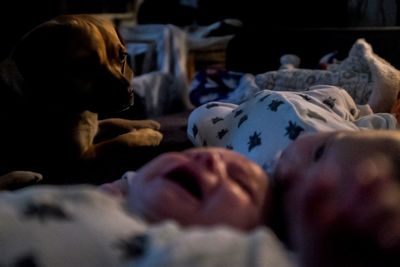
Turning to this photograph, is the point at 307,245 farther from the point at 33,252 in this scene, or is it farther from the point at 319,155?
the point at 33,252

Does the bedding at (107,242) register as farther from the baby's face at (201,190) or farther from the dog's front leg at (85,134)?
the dog's front leg at (85,134)

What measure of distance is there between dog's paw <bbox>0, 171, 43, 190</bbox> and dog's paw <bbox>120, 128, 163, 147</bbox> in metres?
0.28

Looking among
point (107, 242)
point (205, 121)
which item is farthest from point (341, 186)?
point (205, 121)

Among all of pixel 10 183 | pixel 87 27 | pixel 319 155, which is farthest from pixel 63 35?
pixel 319 155

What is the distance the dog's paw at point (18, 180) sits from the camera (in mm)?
1008

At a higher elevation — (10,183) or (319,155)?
(319,155)

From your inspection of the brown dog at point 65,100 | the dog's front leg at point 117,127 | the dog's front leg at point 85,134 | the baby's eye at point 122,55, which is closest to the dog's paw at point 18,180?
the brown dog at point 65,100

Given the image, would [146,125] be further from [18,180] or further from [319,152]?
[319,152]

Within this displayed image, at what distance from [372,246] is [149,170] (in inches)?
8.1

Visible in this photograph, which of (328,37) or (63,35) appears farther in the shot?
(328,37)

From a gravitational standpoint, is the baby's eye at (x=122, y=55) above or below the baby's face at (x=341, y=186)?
below

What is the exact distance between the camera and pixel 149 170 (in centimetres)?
49

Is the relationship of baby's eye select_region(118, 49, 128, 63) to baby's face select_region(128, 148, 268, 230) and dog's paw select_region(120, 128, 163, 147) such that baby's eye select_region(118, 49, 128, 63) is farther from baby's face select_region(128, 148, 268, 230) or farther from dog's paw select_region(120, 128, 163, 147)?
baby's face select_region(128, 148, 268, 230)

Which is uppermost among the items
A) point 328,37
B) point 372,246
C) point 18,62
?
point 372,246
